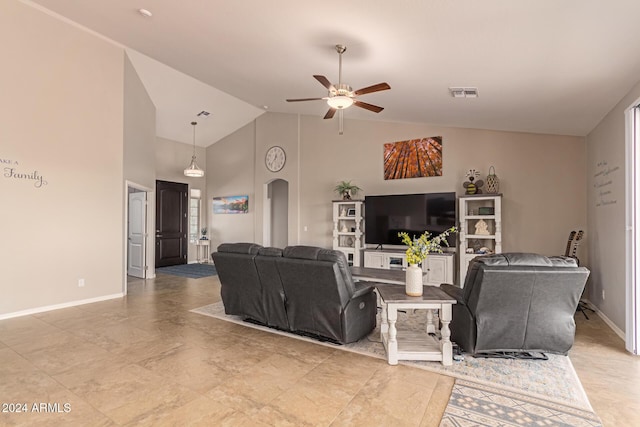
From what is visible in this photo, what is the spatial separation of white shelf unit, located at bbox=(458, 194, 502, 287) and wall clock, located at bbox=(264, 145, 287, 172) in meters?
4.54

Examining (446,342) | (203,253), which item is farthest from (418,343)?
(203,253)

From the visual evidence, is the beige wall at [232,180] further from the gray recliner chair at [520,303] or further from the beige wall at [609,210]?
the beige wall at [609,210]

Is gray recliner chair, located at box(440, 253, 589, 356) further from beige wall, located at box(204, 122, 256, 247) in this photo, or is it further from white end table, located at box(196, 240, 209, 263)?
white end table, located at box(196, 240, 209, 263)

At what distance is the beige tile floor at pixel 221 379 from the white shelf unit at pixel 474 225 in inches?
78.1

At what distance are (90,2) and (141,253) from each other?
4.99m

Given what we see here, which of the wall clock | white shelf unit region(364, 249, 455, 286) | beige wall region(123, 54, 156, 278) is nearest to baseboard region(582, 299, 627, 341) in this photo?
white shelf unit region(364, 249, 455, 286)

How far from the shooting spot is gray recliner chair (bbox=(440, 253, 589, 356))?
2.91 m

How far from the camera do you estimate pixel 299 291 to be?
3.58 meters

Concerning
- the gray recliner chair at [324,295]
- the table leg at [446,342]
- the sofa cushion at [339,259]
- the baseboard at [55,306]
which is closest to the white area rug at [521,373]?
the table leg at [446,342]

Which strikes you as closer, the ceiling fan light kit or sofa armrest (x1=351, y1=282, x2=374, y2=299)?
sofa armrest (x1=351, y1=282, x2=374, y2=299)

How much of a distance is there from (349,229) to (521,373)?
4966 millimetres

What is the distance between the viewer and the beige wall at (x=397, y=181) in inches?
219

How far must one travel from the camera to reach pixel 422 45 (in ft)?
10.9

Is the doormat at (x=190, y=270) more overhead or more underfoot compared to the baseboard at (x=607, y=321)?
more underfoot
